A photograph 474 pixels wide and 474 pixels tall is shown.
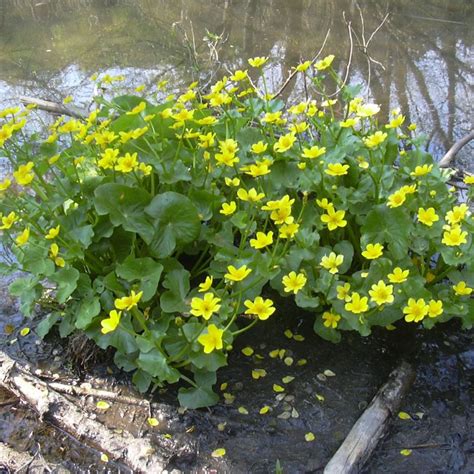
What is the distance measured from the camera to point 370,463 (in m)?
2.12

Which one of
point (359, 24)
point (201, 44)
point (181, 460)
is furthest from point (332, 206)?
point (359, 24)

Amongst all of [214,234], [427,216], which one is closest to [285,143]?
[214,234]

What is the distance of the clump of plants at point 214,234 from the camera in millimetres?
2146

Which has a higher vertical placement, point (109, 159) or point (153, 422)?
point (109, 159)

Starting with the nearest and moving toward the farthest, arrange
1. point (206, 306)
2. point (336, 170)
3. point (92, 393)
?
1. point (206, 306)
2. point (336, 170)
3. point (92, 393)

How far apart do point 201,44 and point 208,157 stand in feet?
15.6

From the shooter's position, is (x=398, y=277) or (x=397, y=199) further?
(x=397, y=199)

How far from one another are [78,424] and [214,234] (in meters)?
0.94

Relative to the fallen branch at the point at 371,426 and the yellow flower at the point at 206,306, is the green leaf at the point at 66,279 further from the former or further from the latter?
the fallen branch at the point at 371,426

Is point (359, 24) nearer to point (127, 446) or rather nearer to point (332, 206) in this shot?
point (332, 206)

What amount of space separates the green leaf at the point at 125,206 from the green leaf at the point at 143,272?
3.6 inches

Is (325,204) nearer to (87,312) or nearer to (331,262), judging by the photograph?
(331,262)

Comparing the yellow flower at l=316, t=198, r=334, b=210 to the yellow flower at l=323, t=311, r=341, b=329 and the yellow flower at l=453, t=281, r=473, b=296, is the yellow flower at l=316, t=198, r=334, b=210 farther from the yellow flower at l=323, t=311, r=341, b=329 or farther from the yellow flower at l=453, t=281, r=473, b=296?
the yellow flower at l=453, t=281, r=473, b=296

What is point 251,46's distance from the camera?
21.9ft
